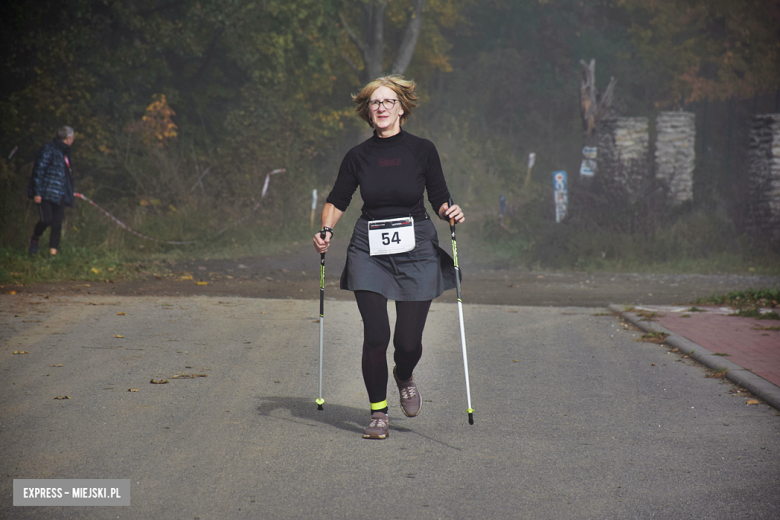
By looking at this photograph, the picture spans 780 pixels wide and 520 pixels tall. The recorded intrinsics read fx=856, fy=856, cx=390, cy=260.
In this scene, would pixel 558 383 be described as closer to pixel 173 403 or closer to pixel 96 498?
pixel 173 403

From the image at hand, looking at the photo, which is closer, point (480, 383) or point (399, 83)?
point (399, 83)

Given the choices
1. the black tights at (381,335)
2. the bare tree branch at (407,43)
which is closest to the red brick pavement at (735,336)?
the black tights at (381,335)

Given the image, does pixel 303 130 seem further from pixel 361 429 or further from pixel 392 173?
pixel 361 429

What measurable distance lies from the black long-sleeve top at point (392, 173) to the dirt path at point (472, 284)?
6828mm

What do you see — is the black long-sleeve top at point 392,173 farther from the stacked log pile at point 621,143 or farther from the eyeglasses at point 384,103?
the stacked log pile at point 621,143

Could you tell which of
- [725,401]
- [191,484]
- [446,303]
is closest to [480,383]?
[725,401]

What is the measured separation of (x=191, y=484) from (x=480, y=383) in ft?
10.0

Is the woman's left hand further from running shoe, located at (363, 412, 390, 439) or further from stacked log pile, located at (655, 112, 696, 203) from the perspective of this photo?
stacked log pile, located at (655, 112, 696, 203)

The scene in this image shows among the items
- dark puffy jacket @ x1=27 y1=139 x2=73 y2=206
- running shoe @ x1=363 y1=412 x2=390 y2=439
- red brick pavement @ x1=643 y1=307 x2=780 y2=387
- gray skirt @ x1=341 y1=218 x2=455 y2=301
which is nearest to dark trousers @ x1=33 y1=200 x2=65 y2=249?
dark puffy jacket @ x1=27 y1=139 x2=73 y2=206

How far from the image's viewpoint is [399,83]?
5.45 m

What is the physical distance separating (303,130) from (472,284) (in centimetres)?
1364

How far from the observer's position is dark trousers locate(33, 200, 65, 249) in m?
13.4

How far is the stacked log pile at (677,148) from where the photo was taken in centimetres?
2083

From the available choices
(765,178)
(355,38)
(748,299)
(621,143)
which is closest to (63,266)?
(748,299)
